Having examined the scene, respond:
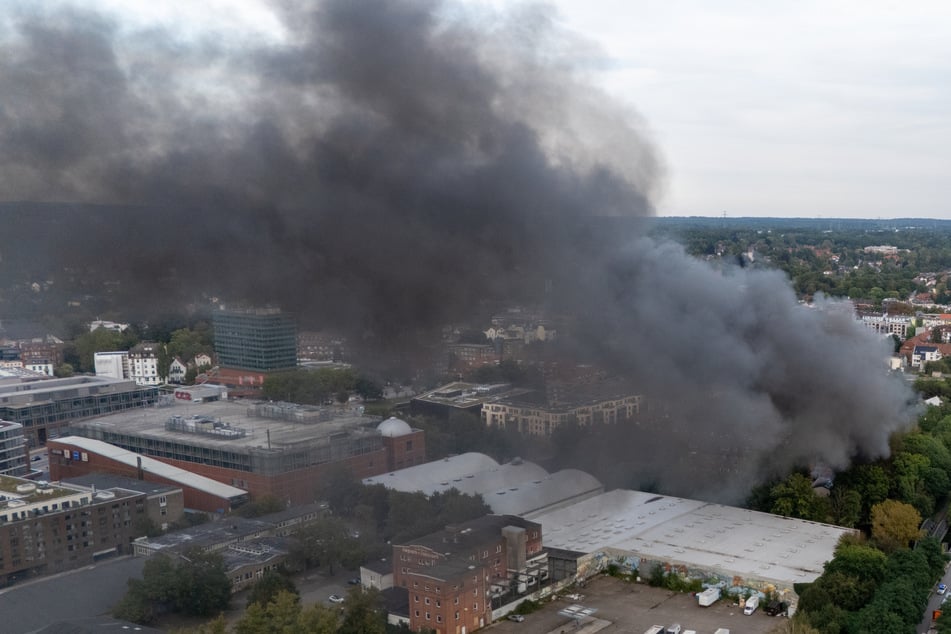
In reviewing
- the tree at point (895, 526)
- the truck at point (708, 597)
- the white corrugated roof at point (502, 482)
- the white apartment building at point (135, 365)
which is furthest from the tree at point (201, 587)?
the white apartment building at point (135, 365)

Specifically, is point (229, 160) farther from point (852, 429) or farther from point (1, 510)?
point (852, 429)

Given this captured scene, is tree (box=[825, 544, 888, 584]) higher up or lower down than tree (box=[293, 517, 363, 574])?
lower down

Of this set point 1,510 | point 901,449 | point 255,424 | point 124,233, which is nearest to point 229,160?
point 124,233

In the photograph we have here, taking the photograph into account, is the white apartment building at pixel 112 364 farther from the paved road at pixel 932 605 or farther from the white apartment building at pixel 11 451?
the paved road at pixel 932 605

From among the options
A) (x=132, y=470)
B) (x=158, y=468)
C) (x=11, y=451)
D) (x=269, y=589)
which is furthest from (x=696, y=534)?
(x=11, y=451)

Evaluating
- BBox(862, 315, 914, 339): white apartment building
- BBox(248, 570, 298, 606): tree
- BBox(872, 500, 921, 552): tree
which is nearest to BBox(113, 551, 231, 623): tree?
BBox(248, 570, 298, 606): tree

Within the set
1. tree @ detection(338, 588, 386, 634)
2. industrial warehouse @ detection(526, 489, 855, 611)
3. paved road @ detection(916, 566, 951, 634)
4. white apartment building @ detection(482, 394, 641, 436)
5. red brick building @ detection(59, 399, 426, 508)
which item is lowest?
paved road @ detection(916, 566, 951, 634)

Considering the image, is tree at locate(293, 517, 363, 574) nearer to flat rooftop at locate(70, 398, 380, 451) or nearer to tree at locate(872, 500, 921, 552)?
flat rooftop at locate(70, 398, 380, 451)
